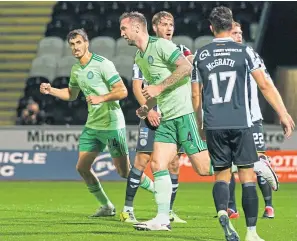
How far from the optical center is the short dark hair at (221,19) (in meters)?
7.79

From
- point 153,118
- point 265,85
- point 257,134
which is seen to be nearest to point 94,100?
point 153,118

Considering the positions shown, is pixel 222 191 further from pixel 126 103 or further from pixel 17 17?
pixel 17 17

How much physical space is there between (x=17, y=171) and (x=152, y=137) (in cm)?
Result: 941

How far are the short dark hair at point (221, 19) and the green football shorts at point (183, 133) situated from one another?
1619 mm

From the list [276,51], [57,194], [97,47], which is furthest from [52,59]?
[57,194]

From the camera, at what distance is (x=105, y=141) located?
11.1 metres

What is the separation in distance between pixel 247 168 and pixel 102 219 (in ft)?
9.80

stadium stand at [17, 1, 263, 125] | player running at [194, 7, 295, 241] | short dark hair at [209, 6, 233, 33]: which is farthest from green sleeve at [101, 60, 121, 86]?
stadium stand at [17, 1, 263, 125]

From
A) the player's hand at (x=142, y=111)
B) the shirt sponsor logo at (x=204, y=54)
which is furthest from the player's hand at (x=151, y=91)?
the shirt sponsor logo at (x=204, y=54)

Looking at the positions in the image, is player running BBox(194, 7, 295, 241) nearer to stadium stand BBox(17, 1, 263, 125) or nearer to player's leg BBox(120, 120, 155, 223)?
player's leg BBox(120, 120, 155, 223)

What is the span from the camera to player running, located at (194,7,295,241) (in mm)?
7863

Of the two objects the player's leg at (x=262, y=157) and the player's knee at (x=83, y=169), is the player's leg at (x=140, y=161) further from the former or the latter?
the player's leg at (x=262, y=157)

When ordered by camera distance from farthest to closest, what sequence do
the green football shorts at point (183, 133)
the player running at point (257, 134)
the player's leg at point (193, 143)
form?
the player running at point (257, 134) < the player's leg at point (193, 143) < the green football shorts at point (183, 133)

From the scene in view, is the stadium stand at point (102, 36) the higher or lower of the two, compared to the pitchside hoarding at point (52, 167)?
higher
